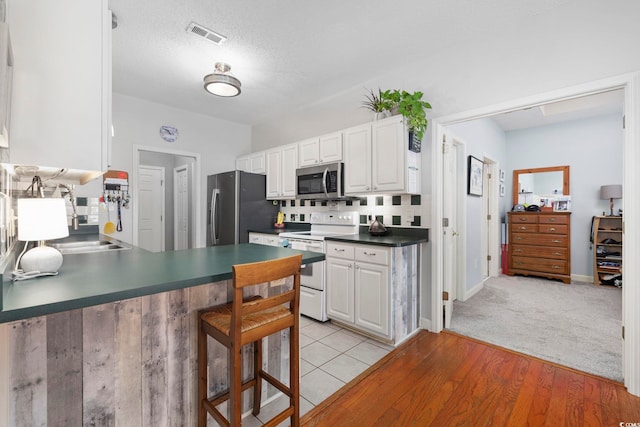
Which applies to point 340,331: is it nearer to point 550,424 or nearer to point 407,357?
point 407,357

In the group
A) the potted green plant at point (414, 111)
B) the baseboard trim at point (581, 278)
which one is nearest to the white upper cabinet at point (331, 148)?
the potted green plant at point (414, 111)

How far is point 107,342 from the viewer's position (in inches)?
43.6

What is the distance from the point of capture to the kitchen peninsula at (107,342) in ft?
3.03

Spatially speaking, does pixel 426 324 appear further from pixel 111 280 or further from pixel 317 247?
pixel 111 280

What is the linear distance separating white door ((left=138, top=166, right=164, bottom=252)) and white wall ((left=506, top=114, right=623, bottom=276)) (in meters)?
7.32

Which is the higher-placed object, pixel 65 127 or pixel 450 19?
pixel 450 19

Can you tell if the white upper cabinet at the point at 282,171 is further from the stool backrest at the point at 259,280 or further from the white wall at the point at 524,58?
the stool backrest at the point at 259,280

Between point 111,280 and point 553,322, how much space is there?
3.91 meters

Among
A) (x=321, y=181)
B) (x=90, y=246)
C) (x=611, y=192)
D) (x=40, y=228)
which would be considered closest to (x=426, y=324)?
(x=321, y=181)

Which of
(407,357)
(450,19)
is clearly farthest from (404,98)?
(407,357)

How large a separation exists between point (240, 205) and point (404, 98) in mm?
2519

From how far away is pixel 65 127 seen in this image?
3.51 feet

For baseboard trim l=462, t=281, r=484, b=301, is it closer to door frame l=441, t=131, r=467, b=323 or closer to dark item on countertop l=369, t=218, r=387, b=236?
door frame l=441, t=131, r=467, b=323

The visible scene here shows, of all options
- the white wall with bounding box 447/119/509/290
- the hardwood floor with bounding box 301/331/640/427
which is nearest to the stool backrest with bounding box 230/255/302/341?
the hardwood floor with bounding box 301/331/640/427
